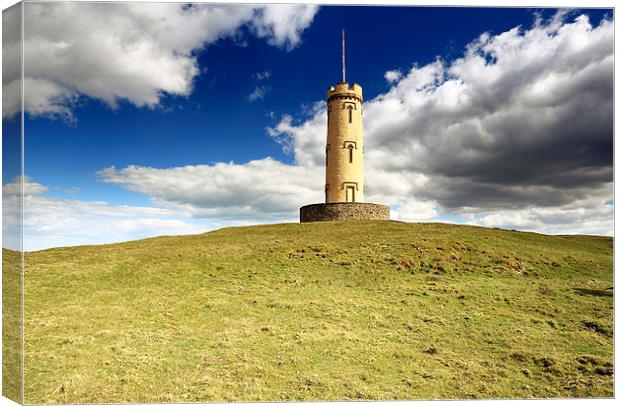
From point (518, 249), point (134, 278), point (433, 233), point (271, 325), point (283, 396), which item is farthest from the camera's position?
point (433, 233)

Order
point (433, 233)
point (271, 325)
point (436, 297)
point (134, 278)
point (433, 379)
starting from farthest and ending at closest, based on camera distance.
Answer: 1. point (433, 233)
2. point (134, 278)
3. point (436, 297)
4. point (271, 325)
5. point (433, 379)

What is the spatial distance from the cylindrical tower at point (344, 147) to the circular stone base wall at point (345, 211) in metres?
2.34

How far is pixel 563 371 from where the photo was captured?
12.0m

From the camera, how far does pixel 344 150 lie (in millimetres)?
46250

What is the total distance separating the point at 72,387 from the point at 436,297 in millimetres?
15221

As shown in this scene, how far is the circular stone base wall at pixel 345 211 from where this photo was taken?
4292 cm

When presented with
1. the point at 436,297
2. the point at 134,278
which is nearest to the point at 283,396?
the point at 436,297

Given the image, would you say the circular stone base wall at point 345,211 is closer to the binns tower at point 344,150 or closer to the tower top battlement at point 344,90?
the binns tower at point 344,150

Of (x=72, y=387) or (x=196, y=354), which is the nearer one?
(x=72, y=387)

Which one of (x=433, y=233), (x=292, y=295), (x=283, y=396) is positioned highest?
(x=433, y=233)

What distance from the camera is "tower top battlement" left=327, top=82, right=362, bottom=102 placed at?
46.6 meters

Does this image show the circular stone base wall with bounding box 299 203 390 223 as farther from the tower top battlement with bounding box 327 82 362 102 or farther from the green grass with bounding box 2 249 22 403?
the green grass with bounding box 2 249 22 403

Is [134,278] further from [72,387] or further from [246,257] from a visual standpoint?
[72,387]

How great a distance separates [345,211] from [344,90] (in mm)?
14607
